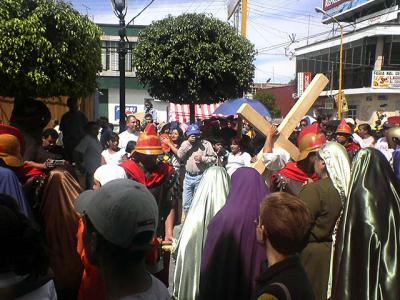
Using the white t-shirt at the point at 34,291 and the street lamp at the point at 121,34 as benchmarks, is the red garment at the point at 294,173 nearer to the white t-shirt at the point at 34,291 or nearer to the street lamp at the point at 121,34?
the white t-shirt at the point at 34,291

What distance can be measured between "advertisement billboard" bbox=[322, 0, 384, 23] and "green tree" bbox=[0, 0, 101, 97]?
4789 cm

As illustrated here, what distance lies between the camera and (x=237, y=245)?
335cm

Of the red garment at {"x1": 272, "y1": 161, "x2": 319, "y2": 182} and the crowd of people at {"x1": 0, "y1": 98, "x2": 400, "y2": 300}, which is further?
the red garment at {"x1": 272, "y1": 161, "x2": 319, "y2": 182}

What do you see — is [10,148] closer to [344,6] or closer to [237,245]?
[237,245]

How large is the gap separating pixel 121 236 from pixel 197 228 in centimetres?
216

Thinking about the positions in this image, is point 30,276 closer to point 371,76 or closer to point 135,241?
point 135,241

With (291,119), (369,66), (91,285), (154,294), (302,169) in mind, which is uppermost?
(369,66)

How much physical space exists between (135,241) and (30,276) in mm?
673

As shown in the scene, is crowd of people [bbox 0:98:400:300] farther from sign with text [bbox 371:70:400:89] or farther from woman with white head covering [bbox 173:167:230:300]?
sign with text [bbox 371:70:400:89]

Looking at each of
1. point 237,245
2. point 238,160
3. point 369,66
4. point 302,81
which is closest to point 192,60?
point 238,160

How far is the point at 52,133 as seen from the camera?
6.98 meters

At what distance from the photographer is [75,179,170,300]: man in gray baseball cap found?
1852 millimetres

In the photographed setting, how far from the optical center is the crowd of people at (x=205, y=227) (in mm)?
1938

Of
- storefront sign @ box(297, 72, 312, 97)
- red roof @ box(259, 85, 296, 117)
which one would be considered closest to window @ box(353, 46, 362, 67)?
storefront sign @ box(297, 72, 312, 97)
